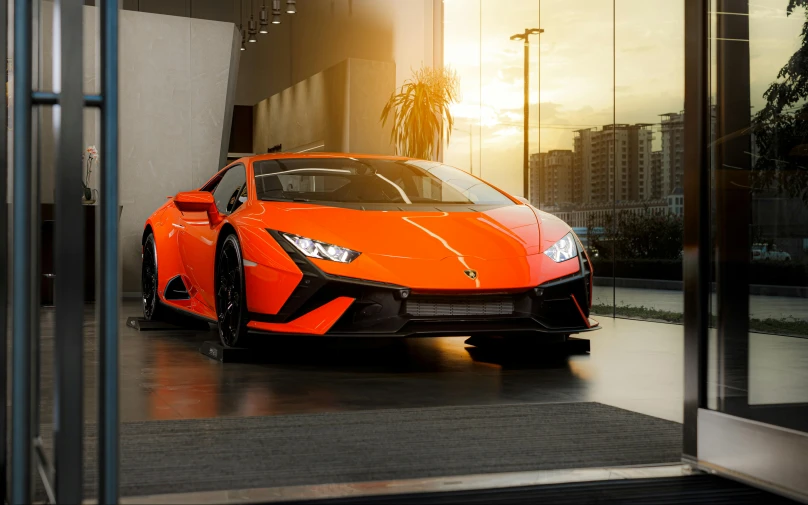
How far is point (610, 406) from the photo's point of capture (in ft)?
10.9

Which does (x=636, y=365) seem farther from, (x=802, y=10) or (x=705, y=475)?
A: (x=802, y=10)

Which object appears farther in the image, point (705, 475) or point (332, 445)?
point (332, 445)

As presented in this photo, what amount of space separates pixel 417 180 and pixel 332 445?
9.04ft

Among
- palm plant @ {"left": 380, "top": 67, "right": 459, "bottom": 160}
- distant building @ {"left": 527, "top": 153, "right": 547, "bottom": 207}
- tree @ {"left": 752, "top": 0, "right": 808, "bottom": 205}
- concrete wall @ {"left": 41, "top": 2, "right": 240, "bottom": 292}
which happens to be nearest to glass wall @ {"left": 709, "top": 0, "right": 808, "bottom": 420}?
tree @ {"left": 752, "top": 0, "right": 808, "bottom": 205}

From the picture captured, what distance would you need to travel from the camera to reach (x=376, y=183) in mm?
5023

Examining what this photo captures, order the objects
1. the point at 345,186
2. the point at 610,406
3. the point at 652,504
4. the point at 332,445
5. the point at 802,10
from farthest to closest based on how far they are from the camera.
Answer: the point at 345,186, the point at 610,406, the point at 332,445, the point at 802,10, the point at 652,504

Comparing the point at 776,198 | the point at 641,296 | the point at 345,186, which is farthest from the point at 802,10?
the point at 641,296

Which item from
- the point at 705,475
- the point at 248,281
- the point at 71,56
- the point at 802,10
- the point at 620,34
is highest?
the point at 620,34

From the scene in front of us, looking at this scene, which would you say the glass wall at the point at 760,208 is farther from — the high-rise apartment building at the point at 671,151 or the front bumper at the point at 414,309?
the high-rise apartment building at the point at 671,151

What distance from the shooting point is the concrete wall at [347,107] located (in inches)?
439

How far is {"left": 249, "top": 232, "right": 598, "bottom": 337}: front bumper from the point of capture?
3990 millimetres

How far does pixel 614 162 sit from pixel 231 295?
460 cm

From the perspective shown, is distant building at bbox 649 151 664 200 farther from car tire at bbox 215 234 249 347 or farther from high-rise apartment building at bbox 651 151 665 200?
car tire at bbox 215 234 249 347

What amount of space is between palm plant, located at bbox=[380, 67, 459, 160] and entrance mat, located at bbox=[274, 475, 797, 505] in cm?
825
